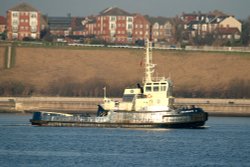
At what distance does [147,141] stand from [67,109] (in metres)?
40.7

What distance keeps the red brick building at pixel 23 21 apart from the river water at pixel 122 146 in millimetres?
98876

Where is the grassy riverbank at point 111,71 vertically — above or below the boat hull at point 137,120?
above

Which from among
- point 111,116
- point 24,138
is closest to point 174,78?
point 111,116

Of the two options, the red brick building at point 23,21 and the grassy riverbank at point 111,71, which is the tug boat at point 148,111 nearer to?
the grassy riverbank at point 111,71

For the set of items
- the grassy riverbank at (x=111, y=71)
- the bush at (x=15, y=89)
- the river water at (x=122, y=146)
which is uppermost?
the grassy riverbank at (x=111, y=71)

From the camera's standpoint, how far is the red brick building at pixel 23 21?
19425 centimetres

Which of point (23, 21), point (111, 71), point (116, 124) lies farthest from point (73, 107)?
point (23, 21)

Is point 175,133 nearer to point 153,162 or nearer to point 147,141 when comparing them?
point 147,141

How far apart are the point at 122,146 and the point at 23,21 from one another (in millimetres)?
126264

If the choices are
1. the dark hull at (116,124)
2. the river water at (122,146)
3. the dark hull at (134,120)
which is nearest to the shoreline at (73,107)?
the dark hull at (116,124)

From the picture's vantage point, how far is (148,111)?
91.0 metres

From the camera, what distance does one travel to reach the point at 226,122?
106000 millimetres

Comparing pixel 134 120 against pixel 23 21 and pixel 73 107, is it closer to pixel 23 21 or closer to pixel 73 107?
pixel 73 107

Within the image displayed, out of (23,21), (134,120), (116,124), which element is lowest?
(116,124)
